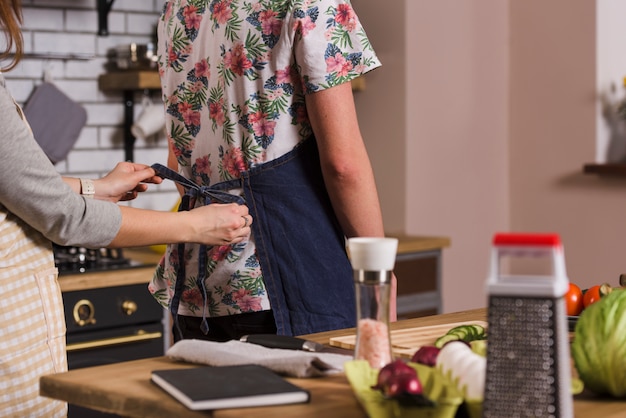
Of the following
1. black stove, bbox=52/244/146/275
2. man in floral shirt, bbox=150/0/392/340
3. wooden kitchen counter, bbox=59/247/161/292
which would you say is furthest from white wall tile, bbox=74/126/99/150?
man in floral shirt, bbox=150/0/392/340

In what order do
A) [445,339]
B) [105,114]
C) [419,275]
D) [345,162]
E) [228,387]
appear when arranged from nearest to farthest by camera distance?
[228,387]
[445,339]
[345,162]
[105,114]
[419,275]

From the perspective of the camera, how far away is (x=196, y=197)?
2213mm

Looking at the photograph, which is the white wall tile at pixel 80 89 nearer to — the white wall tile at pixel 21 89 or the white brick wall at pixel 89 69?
the white brick wall at pixel 89 69

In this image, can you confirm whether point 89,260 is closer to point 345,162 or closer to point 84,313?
point 84,313

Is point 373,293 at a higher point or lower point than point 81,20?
lower

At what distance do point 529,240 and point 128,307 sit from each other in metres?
2.45

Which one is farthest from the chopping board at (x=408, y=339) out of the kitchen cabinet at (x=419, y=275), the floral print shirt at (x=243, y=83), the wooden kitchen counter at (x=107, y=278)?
the kitchen cabinet at (x=419, y=275)

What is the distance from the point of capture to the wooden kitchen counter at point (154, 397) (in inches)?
50.5

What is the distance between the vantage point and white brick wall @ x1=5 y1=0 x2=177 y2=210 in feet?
12.7

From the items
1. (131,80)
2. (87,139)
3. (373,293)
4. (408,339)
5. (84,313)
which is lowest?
(84,313)

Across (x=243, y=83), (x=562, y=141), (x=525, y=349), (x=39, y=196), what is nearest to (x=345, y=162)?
(x=243, y=83)

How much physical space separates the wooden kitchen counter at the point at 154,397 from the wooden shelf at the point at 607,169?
3.15 metres

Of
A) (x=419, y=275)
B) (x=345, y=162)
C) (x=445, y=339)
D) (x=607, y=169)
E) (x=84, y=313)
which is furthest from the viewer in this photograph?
(x=607, y=169)

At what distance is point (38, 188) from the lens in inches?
67.2
